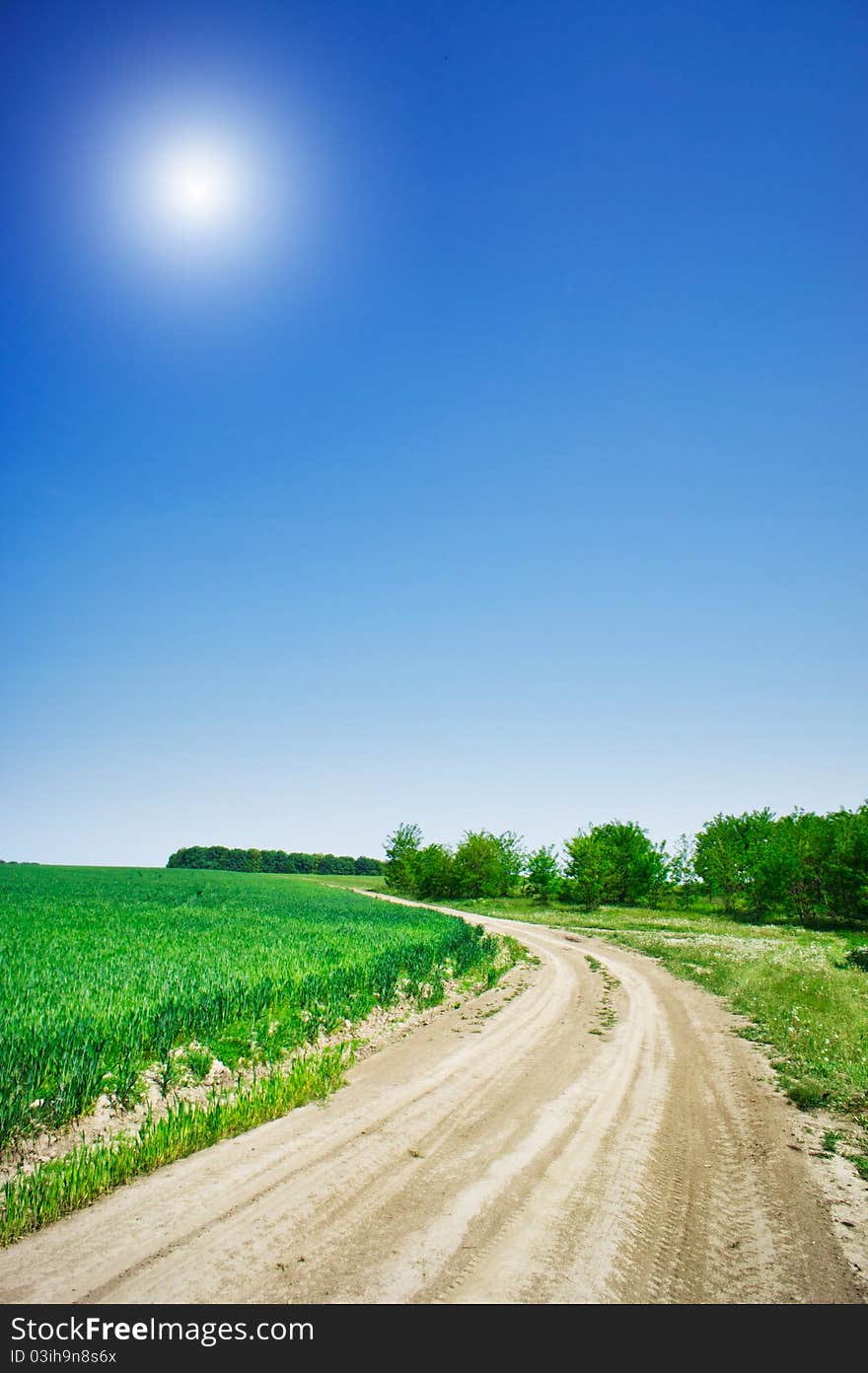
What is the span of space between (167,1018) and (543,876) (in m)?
72.3

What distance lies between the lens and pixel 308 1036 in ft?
43.3

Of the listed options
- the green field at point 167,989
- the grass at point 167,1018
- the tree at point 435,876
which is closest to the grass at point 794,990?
the grass at point 167,1018

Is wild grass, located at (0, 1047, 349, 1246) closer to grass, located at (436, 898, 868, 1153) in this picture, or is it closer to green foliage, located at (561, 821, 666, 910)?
grass, located at (436, 898, 868, 1153)

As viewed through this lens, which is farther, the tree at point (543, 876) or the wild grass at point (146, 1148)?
the tree at point (543, 876)

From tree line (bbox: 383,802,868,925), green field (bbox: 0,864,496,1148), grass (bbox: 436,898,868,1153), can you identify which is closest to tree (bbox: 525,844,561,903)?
tree line (bbox: 383,802,868,925)

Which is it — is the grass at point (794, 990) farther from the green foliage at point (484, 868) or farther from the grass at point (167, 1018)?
the green foliage at point (484, 868)

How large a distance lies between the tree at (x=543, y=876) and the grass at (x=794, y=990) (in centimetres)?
2928

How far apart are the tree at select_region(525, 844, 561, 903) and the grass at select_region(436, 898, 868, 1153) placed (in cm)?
2928

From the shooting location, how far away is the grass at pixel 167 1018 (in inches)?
302

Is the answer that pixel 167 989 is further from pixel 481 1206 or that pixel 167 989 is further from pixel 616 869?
pixel 616 869

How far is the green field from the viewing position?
8844mm

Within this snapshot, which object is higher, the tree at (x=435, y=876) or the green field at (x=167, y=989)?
the green field at (x=167, y=989)

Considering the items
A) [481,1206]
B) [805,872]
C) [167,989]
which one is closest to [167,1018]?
[167,989]
